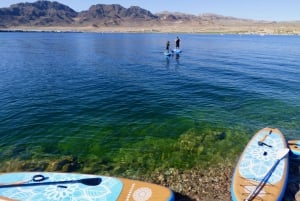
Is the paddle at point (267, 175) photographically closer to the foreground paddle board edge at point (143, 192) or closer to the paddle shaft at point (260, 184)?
the paddle shaft at point (260, 184)

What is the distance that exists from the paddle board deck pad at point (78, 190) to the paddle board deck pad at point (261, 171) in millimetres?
3545

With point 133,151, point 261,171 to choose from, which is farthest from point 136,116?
point 261,171

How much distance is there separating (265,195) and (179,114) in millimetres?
11923

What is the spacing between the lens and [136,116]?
22375mm

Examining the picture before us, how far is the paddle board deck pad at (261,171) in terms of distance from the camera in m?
11.7

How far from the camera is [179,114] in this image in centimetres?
2277

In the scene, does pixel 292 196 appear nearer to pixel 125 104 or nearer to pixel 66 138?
pixel 66 138

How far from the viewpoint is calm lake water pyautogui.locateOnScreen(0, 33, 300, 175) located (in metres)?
16.2

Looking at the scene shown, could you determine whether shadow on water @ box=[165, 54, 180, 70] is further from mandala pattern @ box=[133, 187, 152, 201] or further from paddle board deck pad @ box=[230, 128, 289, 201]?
mandala pattern @ box=[133, 187, 152, 201]

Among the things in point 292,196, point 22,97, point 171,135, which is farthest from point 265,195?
point 22,97

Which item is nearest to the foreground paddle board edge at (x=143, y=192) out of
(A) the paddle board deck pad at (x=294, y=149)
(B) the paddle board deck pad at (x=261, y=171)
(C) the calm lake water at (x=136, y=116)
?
(C) the calm lake water at (x=136, y=116)

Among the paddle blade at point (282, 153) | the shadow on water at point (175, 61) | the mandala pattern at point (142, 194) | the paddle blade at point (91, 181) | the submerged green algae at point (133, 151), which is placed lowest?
the submerged green algae at point (133, 151)

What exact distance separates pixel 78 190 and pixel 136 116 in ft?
36.9

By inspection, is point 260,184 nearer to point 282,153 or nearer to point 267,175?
point 267,175
